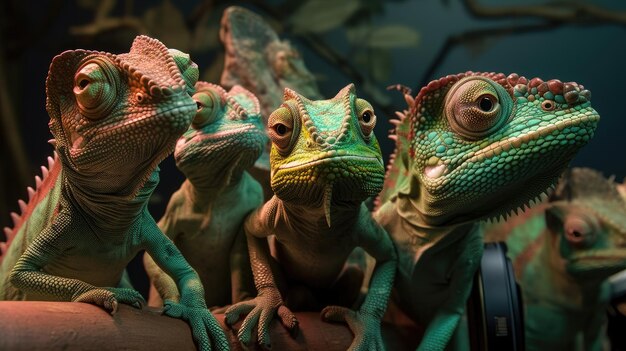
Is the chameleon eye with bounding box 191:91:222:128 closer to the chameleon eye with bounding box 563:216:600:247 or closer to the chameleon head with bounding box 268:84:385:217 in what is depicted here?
the chameleon head with bounding box 268:84:385:217

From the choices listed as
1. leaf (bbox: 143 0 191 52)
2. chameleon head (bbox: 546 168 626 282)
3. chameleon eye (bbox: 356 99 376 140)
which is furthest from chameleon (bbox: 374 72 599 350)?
leaf (bbox: 143 0 191 52)

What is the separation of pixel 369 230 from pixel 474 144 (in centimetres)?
38

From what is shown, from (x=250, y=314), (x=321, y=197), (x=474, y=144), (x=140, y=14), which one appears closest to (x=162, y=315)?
(x=250, y=314)

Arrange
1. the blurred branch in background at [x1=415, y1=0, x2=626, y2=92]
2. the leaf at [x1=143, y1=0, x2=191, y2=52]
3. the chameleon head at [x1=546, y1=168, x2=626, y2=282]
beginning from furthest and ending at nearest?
the blurred branch in background at [x1=415, y1=0, x2=626, y2=92], the leaf at [x1=143, y1=0, x2=191, y2=52], the chameleon head at [x1=546, y1=168, x2=626, y2=282]

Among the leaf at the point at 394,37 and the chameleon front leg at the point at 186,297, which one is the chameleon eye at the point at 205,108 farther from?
the leaf at the point at 394,37

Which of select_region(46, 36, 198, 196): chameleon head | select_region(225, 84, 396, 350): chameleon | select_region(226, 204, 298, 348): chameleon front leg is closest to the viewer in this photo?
select_region(46, 36, 198, 196): chameleon head

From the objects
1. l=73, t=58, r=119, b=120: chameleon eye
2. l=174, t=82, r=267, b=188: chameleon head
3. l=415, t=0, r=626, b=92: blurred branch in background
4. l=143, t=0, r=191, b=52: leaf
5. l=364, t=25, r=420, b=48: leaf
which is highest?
l=415, t=0, r=626, b=92: blurred branch in background

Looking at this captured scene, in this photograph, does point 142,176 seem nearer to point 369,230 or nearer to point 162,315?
point 162,315

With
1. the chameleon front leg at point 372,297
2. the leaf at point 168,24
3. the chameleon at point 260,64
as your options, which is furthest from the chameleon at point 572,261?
the leaf at point 168,24

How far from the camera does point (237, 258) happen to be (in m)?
2.07

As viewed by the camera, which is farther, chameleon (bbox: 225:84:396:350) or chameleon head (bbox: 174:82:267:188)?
chameleon head (bbox: 174:82:267:188)

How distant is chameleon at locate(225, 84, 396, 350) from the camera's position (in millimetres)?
1518

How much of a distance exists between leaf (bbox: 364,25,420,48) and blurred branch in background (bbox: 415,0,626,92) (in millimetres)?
185

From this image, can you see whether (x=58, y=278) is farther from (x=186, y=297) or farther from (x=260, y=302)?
(x=260, y=302)
